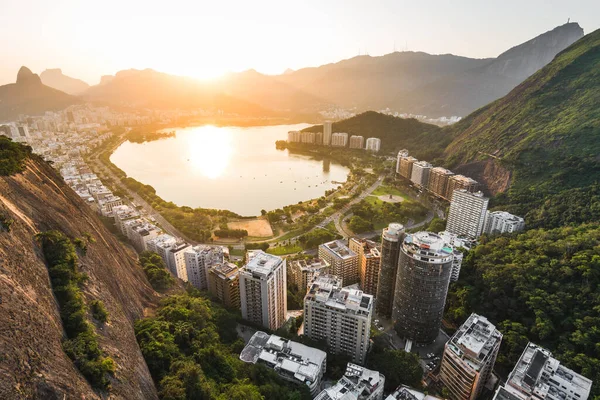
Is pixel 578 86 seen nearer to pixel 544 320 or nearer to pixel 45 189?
pixel 544 320

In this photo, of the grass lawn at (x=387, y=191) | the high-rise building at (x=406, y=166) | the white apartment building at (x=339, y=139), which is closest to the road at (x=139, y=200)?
the grass lawn at (x=387, y=191)

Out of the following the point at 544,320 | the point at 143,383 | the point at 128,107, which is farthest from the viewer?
the point at 128,107

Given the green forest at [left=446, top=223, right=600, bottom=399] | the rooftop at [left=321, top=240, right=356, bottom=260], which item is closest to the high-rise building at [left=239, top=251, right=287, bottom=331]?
the rooftop at [left=321, top=240, right=356, bottom=260]

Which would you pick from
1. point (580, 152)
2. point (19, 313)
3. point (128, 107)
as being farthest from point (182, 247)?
point (128, 107)

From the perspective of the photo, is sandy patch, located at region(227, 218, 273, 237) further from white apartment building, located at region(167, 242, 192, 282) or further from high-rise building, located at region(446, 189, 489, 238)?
high-rise building, located at region(446, 189, 489, 238)

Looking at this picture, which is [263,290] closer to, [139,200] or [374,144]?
[139,200]

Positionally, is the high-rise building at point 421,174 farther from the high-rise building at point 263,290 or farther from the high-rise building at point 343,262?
the high-rise building at point 263,290
